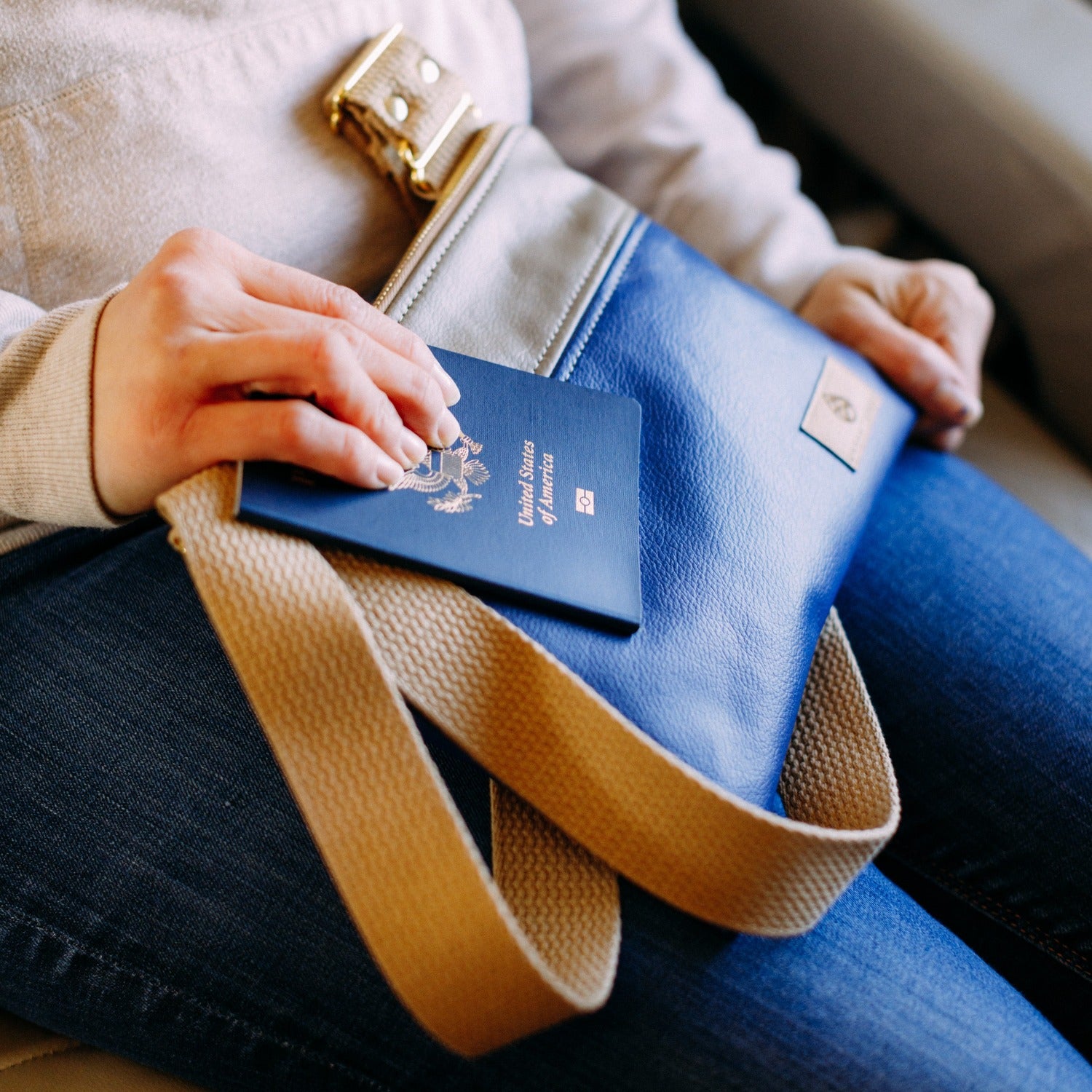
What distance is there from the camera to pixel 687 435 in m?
0.48

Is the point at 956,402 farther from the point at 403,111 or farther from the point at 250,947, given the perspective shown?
the point at 250,947

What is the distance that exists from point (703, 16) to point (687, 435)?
2.47 ft

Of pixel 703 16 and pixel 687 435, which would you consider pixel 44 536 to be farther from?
pixel 703 16

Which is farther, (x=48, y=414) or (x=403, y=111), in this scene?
(x=403, y=111)

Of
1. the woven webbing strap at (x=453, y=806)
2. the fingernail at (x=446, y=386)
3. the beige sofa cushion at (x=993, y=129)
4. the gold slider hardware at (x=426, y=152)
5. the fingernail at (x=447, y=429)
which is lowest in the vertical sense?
the woven webbing strap at (x=453, y=806)

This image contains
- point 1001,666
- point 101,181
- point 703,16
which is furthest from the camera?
point 703,16

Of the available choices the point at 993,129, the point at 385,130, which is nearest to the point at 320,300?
the point at 385,130

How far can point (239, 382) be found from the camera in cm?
36

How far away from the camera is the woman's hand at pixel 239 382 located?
35cm

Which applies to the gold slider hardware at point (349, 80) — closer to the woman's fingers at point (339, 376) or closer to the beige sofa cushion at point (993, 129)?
the woman's fingers at point (339, 376)

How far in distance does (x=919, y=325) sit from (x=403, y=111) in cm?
43

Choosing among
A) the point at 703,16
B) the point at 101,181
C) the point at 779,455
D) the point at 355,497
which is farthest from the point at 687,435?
the point at 703,16

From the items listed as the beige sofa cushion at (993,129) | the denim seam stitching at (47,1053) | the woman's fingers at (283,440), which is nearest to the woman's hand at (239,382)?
the woman's fingers at (283,440)

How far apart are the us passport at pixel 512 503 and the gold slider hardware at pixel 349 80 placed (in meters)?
0.18
